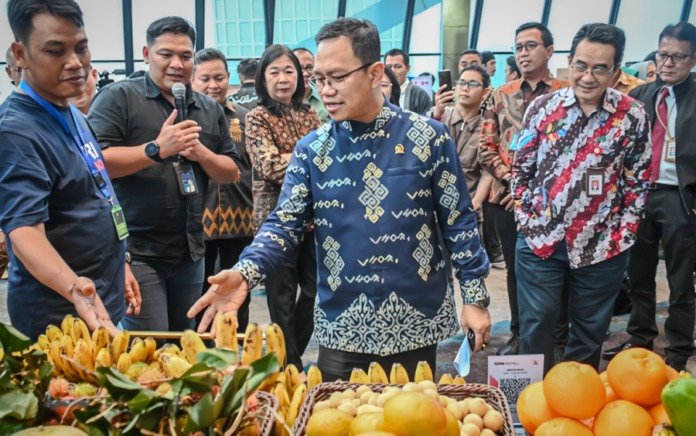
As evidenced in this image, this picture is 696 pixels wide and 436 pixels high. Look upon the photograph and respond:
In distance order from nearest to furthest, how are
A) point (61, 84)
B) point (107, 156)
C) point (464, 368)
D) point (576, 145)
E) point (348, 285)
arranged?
point (464, 368), point (61, 84), point (348, 285), point (107, 156), point (576, 145)

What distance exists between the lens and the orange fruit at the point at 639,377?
3.56 ft

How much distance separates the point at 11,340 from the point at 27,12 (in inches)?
40.8

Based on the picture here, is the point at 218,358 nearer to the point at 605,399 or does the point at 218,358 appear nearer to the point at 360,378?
the point at 360,378

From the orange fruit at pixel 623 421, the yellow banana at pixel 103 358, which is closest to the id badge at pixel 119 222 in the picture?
the yellow banana at pixel 103 358

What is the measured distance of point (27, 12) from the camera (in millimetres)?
1503

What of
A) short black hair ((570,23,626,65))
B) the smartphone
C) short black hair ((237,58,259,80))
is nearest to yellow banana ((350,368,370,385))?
short black hair ((570,23,626,65))

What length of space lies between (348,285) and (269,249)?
0.92ft

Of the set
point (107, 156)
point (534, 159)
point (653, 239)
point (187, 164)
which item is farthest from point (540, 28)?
point (107, 156)

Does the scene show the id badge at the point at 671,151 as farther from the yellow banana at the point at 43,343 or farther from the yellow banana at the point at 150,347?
the yellow banana at the point at 43,343

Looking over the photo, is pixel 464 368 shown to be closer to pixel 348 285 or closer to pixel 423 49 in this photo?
pixel 348 285

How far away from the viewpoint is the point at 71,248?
1.58 m

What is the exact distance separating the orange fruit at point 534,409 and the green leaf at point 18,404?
0.96 metres

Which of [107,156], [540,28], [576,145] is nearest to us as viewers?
[107,156]

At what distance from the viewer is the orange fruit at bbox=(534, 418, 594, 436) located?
1.05 meters
